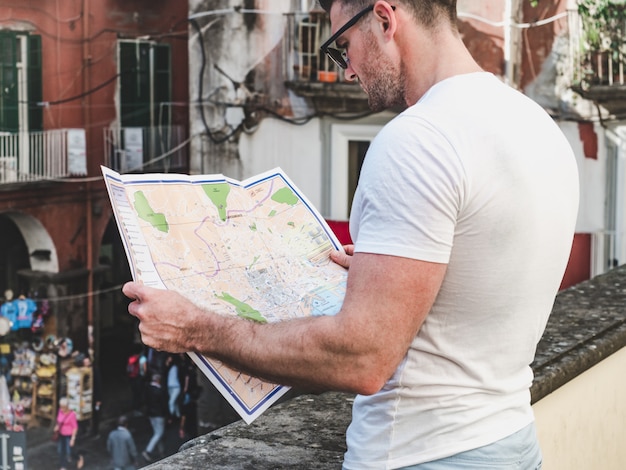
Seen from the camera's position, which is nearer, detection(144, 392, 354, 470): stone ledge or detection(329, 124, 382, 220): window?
detection(144, 392, 354, 470): stone ledge

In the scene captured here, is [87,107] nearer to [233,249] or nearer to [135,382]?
[135,382]

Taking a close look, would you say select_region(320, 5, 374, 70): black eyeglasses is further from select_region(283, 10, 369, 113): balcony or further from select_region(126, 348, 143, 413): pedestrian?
select_region(126, 348, 143, 413): pedestrian

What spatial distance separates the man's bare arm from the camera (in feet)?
3.43

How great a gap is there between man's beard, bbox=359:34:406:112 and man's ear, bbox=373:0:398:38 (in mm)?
23

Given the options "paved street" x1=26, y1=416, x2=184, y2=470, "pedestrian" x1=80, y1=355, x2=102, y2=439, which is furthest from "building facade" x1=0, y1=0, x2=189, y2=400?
"paved street" x1=26, y1=416, x2=184, y2=470

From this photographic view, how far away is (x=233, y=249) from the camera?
1330 millimetres

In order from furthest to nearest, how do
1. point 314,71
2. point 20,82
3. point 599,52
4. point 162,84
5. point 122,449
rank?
point 162,84 < point 314,71 < point 122,449 < point 599,52 < point 20,82

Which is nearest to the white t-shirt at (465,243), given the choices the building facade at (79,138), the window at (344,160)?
the building facade at (79,138)

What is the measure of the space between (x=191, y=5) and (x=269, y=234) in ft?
33.9

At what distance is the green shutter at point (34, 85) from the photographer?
10.3m

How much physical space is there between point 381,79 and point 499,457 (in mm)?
460

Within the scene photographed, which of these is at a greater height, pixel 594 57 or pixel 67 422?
pixel 594 57

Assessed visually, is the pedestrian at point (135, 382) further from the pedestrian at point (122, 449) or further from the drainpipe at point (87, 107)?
the drainpipe at point (87, 107)

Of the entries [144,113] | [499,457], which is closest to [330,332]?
[499,457]
